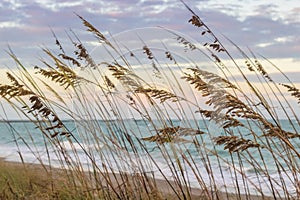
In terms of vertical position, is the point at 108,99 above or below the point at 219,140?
above

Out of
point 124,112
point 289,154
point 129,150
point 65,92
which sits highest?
point 65,92

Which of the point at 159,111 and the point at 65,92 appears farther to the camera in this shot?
the point at 65,92

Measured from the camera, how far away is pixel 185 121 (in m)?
3.73

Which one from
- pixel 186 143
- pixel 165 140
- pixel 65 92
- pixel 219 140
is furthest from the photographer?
pixel 65 92

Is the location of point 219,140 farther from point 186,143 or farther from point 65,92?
point 65,92

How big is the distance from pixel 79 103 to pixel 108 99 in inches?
10.9

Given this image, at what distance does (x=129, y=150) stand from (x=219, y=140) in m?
1.45

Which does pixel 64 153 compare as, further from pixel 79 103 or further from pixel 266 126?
pixel 266 126

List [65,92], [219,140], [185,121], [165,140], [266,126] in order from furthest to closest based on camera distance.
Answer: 1. [65,92]
2. [185,121]
3. [165,140]
4. [266,126]
5. [219,140]

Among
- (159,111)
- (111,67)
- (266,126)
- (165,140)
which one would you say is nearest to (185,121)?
(159,111)

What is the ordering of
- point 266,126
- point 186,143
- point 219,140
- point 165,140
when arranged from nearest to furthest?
point 219,140
point 266,126
point 165,140
point 186,143

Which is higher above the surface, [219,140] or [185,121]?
[185,121]

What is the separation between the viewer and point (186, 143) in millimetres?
3482

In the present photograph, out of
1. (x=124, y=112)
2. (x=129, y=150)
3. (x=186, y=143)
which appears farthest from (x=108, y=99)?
(x=186, y=143)
